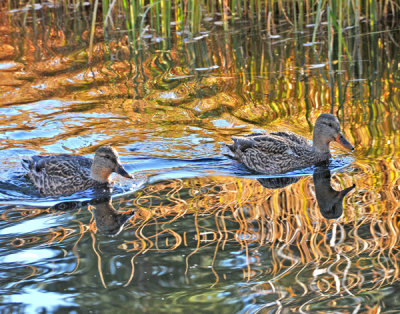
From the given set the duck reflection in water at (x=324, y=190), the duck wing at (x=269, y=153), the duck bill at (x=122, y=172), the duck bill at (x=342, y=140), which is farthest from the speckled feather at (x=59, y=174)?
the duck bill at (x=342, y=140)

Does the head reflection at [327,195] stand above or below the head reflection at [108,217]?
below

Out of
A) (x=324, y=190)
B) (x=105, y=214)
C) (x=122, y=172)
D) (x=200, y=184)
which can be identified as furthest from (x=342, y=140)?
(x=105, y=214)

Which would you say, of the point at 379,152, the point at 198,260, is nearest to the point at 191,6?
the point at 379,152

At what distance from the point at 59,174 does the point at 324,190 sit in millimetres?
2558

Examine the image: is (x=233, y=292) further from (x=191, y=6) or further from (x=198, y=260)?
(x=191, y=6)

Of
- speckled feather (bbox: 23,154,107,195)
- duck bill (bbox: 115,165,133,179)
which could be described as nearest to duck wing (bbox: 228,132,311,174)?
duck bill (bbox: 115,165,133,179)

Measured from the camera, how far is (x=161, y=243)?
5512mm

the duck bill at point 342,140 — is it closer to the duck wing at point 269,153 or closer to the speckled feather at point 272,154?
the speckled feather at point 272,154

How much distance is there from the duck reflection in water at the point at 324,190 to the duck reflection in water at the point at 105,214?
155cm

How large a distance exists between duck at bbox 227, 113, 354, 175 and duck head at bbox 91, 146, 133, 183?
1411mm

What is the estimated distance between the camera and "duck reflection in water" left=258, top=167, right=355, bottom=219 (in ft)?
20.3

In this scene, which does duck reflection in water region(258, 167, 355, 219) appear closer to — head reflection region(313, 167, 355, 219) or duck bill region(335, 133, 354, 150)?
head reflection region(313, 167, 355, 219)

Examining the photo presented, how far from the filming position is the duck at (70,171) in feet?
23.7

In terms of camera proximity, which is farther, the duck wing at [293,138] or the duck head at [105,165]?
the duck wing at [293,138]
